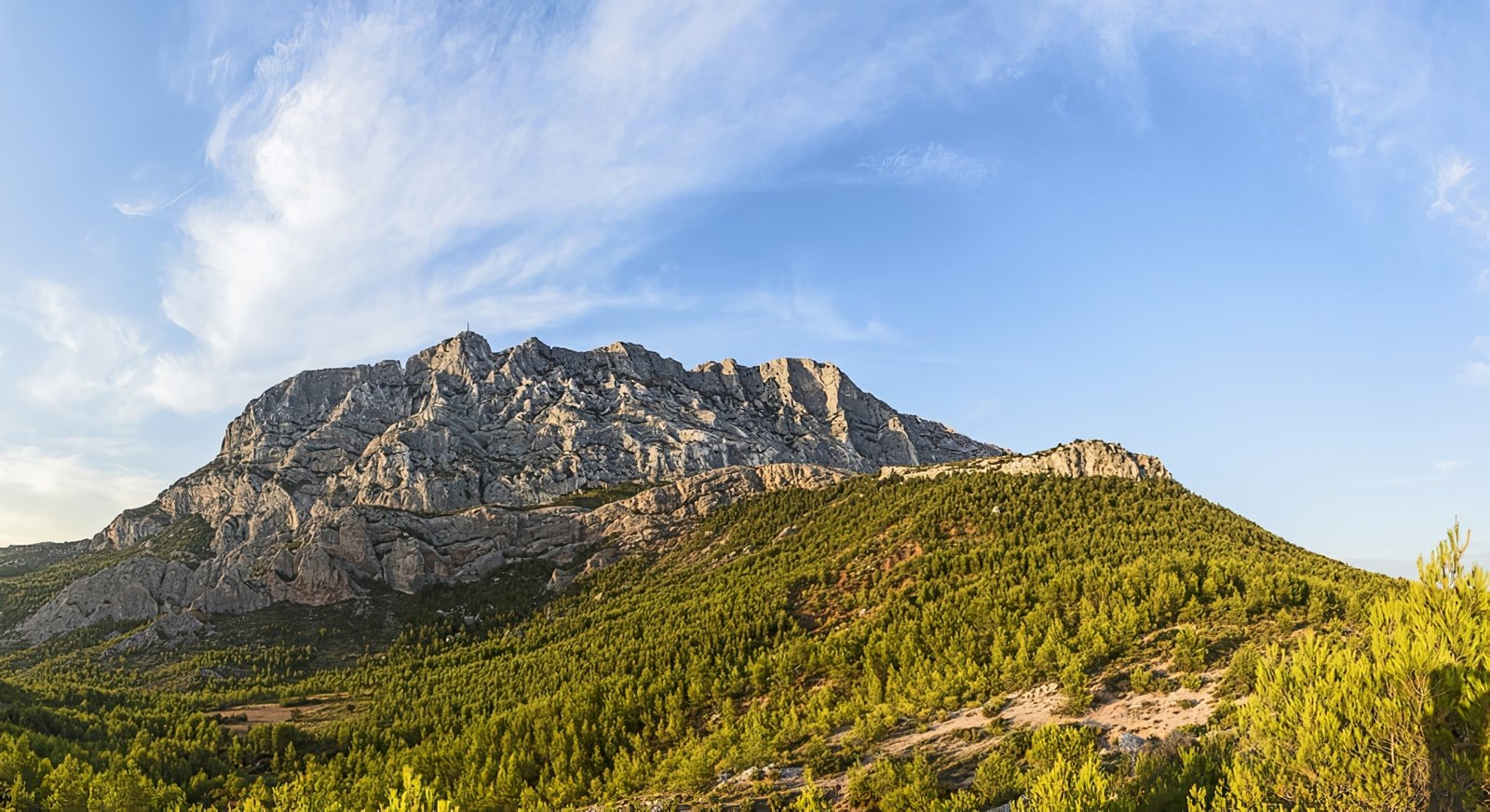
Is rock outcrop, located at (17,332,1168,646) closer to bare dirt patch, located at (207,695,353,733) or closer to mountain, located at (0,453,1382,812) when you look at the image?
mountain, located at (0,453,1382,812)

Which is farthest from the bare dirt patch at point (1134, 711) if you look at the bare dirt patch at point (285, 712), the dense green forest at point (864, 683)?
the bare dirt patch at point (285, 712)

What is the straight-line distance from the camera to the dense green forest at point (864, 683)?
1490 cm

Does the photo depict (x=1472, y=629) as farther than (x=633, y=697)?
No

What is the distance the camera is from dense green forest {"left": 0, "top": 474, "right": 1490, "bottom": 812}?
14898 mm

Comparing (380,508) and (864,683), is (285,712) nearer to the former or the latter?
(864,683)

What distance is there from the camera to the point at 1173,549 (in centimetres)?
5272

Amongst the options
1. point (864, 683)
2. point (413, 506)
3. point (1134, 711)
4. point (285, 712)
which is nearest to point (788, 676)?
point (864, 683)

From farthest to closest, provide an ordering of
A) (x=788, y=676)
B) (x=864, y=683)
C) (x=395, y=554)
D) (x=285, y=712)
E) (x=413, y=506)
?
(x=413, y=506) < (x=395, y=554) < (x=285, y=712) < (x=788, y=676) < (x=864, y=683)

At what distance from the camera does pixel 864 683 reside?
44.4m

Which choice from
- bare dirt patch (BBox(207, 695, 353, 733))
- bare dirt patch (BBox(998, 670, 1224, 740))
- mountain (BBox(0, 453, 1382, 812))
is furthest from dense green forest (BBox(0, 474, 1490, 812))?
bare dirt patch (BBox(207, 695, 353, 733))

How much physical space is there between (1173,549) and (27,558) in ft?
840

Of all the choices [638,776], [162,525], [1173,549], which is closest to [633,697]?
[638,776]

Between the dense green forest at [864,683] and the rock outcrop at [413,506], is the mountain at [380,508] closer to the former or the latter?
the rock outcrop at [413,506]

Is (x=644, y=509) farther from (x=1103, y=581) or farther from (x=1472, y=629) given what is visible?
(x=1472, y=629)
